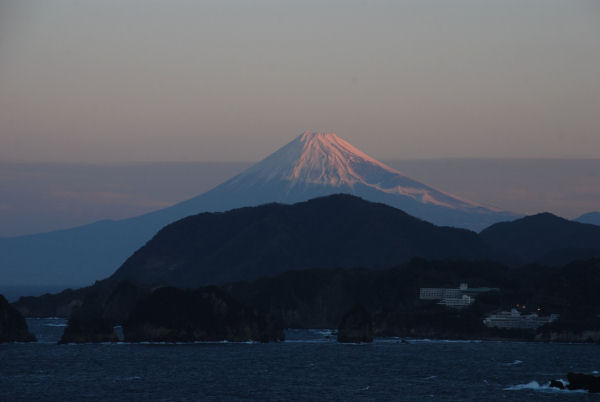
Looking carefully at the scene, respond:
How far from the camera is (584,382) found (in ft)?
380

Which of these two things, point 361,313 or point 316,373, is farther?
point 361,313

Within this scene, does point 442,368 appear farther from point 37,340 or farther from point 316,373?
point 37,340

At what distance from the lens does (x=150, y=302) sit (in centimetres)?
17800

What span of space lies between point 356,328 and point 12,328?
54.6 metres

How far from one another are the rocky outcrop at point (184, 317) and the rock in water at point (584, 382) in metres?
75.8

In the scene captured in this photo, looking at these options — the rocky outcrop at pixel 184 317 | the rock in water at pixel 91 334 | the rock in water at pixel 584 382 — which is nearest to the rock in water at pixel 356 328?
the rocky outcrop at pixel 184 317

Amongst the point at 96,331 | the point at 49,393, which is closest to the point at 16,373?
the point at 49,393

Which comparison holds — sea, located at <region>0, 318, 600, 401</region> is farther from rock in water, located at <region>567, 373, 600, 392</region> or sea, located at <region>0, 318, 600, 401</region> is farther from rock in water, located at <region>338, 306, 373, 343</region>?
rock in water, located at <region>338, 306, 373, 343</region>

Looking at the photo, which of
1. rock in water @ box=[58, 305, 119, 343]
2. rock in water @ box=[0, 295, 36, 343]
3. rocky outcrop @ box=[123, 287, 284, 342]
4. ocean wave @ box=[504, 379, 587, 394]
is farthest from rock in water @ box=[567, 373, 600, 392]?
rock in water @ box=[0, 295, 36, 343]

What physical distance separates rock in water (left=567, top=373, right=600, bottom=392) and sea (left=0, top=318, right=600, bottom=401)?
70.6 inches

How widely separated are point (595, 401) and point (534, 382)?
52.9ft

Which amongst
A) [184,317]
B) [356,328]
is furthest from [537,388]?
[184,317]

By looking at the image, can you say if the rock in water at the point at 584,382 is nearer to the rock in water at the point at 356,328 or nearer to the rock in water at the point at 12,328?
the rock in water at the point at 356,328

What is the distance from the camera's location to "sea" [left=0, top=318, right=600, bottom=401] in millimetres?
115188
